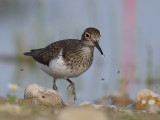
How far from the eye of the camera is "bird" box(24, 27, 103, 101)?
8.99m

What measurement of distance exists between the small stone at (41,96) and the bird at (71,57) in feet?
3.50

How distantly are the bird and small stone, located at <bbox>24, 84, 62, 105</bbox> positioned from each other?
107 cm

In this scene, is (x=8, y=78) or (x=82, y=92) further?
(x=8, y=78)

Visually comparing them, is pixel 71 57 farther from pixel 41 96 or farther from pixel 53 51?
pixel 41 96

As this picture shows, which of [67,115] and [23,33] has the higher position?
[23,33]

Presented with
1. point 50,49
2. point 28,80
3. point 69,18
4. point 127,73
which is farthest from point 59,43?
point 69,18

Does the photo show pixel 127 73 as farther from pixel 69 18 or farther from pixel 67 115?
pixel 67 115

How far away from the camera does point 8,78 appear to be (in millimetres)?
12164

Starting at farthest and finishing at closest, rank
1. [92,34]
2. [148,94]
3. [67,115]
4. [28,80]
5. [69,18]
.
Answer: [69,18] < [28,80] < [92,34] < [148,94] < [67,115]

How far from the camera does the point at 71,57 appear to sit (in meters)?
9.10

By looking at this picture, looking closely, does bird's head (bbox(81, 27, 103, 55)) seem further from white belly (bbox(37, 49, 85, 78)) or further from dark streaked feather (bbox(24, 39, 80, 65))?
white belly (bbox(37, 49, 85, 78))

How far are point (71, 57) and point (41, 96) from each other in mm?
1436

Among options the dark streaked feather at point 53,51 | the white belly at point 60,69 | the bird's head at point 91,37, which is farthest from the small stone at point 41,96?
the bird's head at point 91,37

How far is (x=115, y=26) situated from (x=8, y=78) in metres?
2.68
